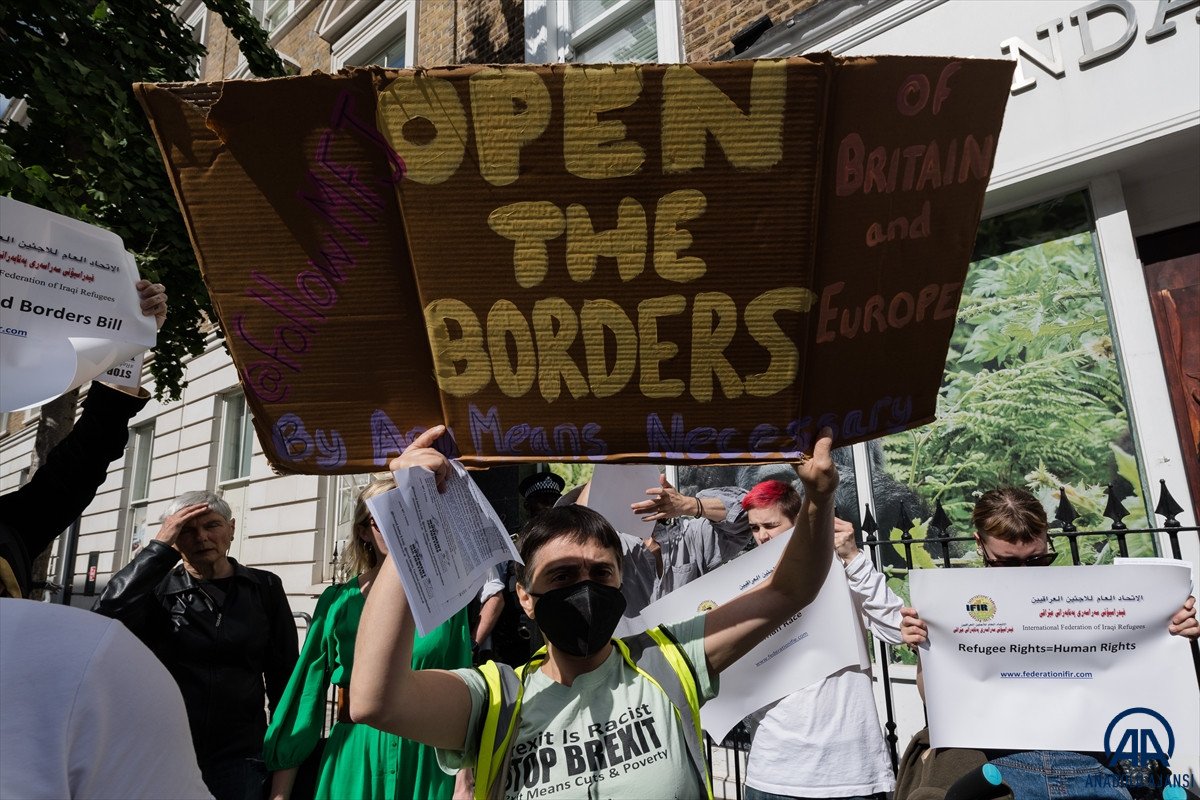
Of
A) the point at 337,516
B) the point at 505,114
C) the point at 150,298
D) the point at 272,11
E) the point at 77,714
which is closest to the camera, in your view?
the point at 77,714

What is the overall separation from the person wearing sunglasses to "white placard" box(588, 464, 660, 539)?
1106 millimetres

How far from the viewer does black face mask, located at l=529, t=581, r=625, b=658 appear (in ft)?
5.99

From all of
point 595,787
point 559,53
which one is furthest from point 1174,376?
point 559,53

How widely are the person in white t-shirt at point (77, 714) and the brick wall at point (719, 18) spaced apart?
7234 millimetres

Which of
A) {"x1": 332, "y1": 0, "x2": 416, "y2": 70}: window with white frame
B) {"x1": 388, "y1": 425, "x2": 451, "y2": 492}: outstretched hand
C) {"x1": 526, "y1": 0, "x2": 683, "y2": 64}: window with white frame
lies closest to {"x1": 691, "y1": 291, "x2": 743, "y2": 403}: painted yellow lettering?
{"x1": 388, "y1": 425, "x2": 451, "y2": 492}: outstretched hand

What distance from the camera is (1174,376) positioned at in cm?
493

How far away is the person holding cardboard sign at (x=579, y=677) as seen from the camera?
1563 millimetres

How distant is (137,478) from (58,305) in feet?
56.8

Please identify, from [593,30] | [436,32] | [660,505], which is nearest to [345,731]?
[660,505]

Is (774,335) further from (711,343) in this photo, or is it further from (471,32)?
(471,32)

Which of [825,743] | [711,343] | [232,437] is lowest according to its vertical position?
[825,743]

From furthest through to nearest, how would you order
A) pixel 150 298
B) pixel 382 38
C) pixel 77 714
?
pixel 382 38 → pixel 150 298 → pixel 77 714

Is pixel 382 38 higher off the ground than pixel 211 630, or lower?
higher

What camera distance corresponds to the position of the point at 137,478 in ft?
53.9
